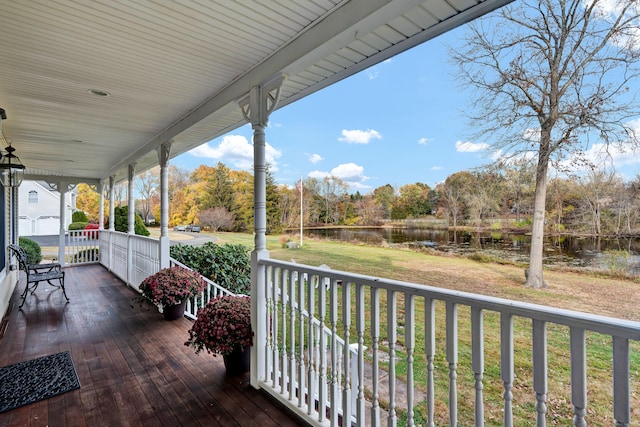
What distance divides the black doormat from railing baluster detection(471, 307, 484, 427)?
112 inches

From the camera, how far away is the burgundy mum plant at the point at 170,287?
153 inches

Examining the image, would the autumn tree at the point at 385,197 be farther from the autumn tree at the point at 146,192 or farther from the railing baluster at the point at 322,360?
the autumn tree at the point at 146,192

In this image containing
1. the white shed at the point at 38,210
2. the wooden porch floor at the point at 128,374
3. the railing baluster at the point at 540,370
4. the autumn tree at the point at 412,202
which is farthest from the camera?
the white shed at the point at 38,210

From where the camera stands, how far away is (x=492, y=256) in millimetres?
3125

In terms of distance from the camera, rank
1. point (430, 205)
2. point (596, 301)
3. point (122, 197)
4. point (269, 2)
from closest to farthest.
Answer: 1. point (269, 2)
2. point (596, 301)
3. point (430, 205)
4. point (122, 197)

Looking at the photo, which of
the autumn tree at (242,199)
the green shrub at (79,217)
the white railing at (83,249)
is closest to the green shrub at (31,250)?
the white railing at (83,249)

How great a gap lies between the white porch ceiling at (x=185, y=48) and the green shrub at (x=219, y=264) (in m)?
2.62

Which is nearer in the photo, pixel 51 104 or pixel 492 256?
pixel 492 256

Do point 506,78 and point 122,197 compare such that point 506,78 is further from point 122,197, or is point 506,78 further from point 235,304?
point 122,197

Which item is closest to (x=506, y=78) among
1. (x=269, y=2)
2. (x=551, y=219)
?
(x=551, y=219)

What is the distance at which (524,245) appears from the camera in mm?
2797

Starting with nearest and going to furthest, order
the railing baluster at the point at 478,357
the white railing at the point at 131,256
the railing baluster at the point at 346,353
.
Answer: the railing baluster at the point at 478,357
the railing baluster at the point at 346,353
the white railing at the point at 131,256

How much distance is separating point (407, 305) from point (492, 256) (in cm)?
208

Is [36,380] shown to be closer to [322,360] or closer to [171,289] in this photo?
[171,289]
